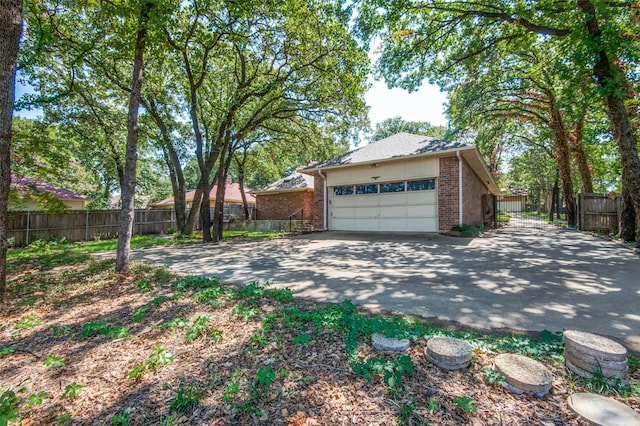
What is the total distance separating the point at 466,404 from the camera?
168cm

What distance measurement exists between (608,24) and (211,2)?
9.85 meters

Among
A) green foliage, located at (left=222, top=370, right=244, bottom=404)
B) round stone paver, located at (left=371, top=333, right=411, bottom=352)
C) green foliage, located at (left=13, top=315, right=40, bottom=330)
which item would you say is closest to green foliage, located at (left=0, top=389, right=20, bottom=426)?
green foliage, located at (left=222, top=370, right=244, bottom=404)

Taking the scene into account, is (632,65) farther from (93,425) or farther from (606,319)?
(93,425)

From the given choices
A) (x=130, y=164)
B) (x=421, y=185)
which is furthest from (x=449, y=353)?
(x=421, y=185)

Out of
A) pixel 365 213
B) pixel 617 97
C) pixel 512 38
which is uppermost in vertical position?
pixel 512 38

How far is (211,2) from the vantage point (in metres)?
7.74

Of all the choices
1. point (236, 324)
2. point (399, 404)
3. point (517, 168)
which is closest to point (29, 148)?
point (236, 324)

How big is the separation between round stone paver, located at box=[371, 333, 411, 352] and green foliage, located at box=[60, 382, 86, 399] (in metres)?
2.26

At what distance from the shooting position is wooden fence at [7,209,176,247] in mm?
10602

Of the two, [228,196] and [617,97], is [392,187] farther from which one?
[228,196]

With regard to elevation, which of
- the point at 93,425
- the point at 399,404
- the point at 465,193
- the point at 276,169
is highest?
the point at 276,169

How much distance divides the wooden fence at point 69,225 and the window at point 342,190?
1073 centimetres

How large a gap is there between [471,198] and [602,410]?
11894 mm

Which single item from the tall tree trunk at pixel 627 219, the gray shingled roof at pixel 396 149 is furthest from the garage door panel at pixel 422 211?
the tall tree trunk at pixel 627 219
